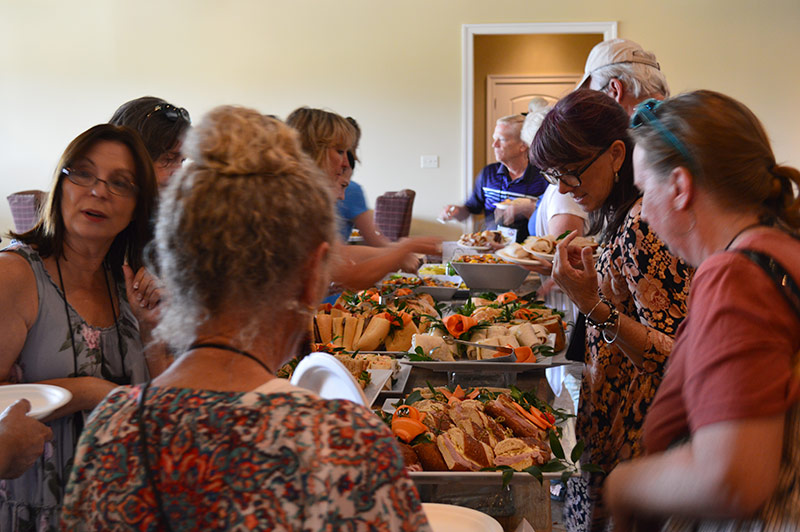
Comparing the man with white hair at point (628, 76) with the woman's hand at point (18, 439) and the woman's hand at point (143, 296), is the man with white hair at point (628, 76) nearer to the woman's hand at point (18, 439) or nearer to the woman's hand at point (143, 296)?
the woman's hand at point (143, 296)

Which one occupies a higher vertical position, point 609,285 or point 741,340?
point 741,340

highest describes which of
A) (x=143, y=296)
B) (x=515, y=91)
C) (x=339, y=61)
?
(x=339, y=61)

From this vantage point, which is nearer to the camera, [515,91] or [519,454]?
[519,454]

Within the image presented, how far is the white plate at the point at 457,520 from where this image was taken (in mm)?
1250

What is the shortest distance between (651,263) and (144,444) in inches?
46.5

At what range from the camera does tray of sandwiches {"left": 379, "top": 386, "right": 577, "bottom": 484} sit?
54.6 inches

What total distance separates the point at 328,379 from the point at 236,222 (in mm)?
234

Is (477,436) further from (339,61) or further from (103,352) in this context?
(339,61)

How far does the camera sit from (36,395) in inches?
51.5

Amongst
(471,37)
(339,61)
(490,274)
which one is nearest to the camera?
(490,274)

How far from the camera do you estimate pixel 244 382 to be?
0.79 meters

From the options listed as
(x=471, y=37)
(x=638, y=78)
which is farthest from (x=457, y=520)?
(x=471, y=37)

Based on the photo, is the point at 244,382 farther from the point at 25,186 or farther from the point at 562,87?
the point at 562,87

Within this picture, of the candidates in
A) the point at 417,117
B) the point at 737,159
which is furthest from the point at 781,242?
the point at 417,117
